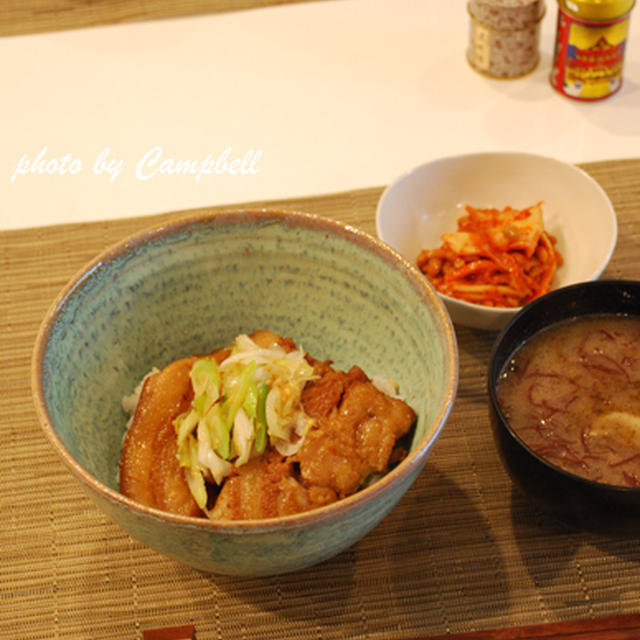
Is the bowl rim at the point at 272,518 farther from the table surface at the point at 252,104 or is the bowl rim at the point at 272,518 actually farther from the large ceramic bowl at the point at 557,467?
the table surface at the point at 252,104

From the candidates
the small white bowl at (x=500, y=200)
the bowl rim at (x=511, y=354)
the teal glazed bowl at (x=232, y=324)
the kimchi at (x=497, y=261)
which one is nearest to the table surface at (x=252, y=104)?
the small white bowl at (x=500, y=200)

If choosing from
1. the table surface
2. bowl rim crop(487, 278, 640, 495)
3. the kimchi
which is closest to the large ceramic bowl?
bowl rim crop(487, 278, 640, 495)

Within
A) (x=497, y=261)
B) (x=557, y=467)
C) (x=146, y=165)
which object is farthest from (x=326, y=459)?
(x=146, y=165)

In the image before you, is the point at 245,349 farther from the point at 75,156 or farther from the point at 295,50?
the point at 295,50

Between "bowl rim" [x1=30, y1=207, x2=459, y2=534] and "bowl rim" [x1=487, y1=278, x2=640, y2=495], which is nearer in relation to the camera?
"bowl rim" [x1=30, y1=207, x2=459, y2=534]

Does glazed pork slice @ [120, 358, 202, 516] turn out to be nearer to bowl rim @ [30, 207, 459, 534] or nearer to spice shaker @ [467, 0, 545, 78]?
bowl rim @ [30, 207, 459, 534]

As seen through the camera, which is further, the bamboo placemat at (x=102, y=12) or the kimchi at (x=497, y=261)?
the bamboo placemat at (x=102, y=12)

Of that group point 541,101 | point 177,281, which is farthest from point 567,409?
point 541,101
